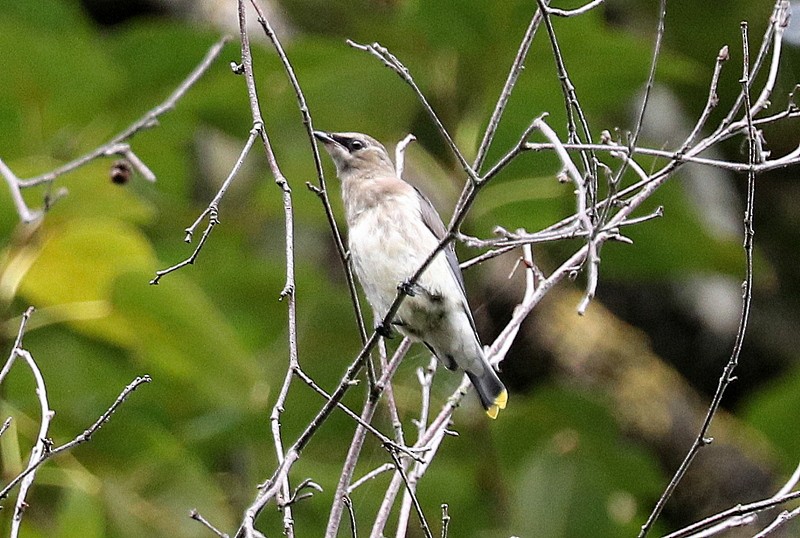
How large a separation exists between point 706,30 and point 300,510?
3666 millimetres

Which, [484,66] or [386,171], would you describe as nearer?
[386,171]

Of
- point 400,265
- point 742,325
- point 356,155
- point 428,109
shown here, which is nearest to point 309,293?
point 356,155

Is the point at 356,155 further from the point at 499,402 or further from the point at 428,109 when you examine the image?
the point at 428,109

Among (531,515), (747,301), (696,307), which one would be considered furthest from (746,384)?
(747,301)

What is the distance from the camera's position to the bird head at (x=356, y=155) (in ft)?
15.7

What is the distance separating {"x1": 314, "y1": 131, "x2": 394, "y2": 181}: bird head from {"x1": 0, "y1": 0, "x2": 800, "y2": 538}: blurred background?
79 cm

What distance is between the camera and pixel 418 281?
A: 4199 millimetres

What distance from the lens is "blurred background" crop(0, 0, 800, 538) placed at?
5270 mm

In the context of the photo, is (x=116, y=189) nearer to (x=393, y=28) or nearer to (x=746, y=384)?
(x=393, y=28)

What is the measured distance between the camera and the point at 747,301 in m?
2.96

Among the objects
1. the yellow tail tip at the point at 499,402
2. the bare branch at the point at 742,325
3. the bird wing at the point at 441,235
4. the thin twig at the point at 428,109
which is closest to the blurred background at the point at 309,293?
the yellow tail tip at the point at 499,402

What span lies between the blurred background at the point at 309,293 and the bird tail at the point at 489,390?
0.66 meters

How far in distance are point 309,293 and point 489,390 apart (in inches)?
74.7

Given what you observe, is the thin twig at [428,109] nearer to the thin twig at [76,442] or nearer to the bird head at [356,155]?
the thin twig at [76,442]
